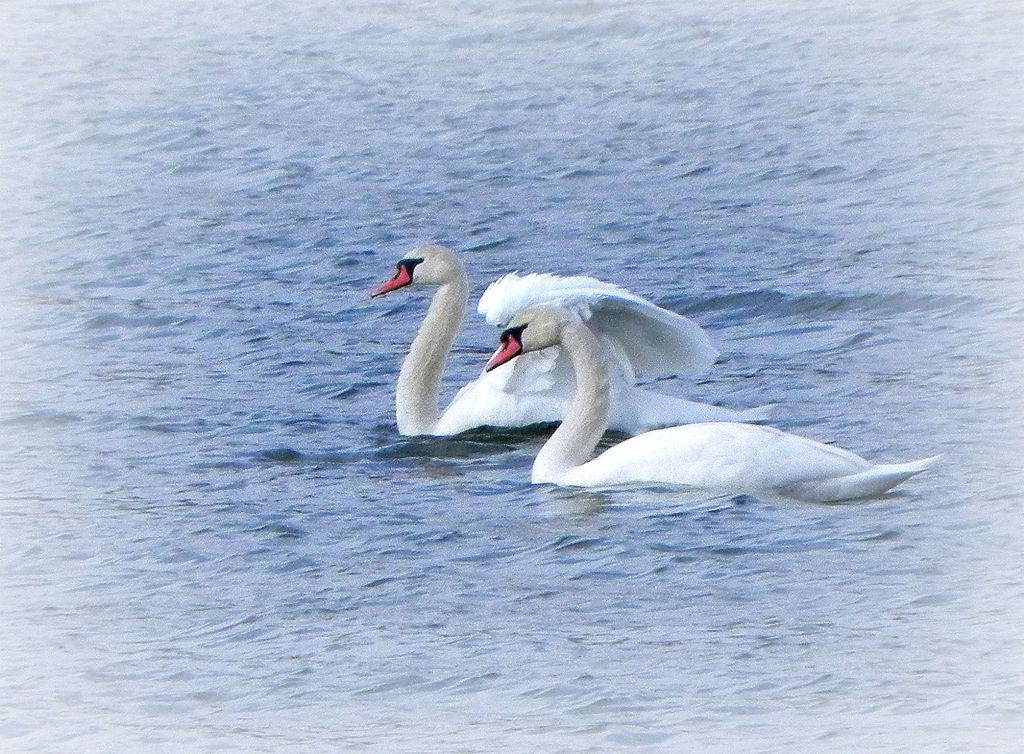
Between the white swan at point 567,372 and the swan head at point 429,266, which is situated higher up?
the swan head at point 429,266

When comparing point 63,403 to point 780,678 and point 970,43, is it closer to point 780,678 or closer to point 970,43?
point 780,678

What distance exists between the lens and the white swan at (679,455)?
25.4ft

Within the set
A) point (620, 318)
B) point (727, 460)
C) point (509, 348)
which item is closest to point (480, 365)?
point (620, 318)

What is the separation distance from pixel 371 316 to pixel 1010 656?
607 cm

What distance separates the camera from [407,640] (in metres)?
6.56

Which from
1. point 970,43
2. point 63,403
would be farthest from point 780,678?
point 970,43

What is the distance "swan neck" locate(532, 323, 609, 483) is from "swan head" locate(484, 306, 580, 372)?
42 mm

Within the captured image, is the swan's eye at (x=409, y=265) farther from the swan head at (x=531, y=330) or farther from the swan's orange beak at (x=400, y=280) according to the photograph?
the swan head at (x=531, y=330)

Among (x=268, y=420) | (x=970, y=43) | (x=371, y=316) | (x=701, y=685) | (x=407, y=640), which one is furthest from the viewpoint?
(x=970, y=43)

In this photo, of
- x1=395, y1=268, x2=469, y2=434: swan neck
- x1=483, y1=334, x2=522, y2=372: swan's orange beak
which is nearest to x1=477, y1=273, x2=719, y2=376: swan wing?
x1=483, y1=334, x2=522, y2=372: swan's orange beak

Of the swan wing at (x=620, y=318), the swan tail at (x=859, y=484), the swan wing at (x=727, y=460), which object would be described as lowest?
the swan tail at (x=859, y=484)

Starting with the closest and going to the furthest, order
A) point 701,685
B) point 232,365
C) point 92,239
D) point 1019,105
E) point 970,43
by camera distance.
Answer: point 701,685 → point 232,365 → point 92,239 → point 1019,105 → point 970,43

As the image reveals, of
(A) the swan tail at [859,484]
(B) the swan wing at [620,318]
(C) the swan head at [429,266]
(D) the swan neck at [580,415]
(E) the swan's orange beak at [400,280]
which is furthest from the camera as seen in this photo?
(C) the swan head at [429,266]

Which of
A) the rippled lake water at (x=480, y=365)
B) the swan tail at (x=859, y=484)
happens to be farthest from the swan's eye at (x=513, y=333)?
the swan tail at (x=859, y=484)
